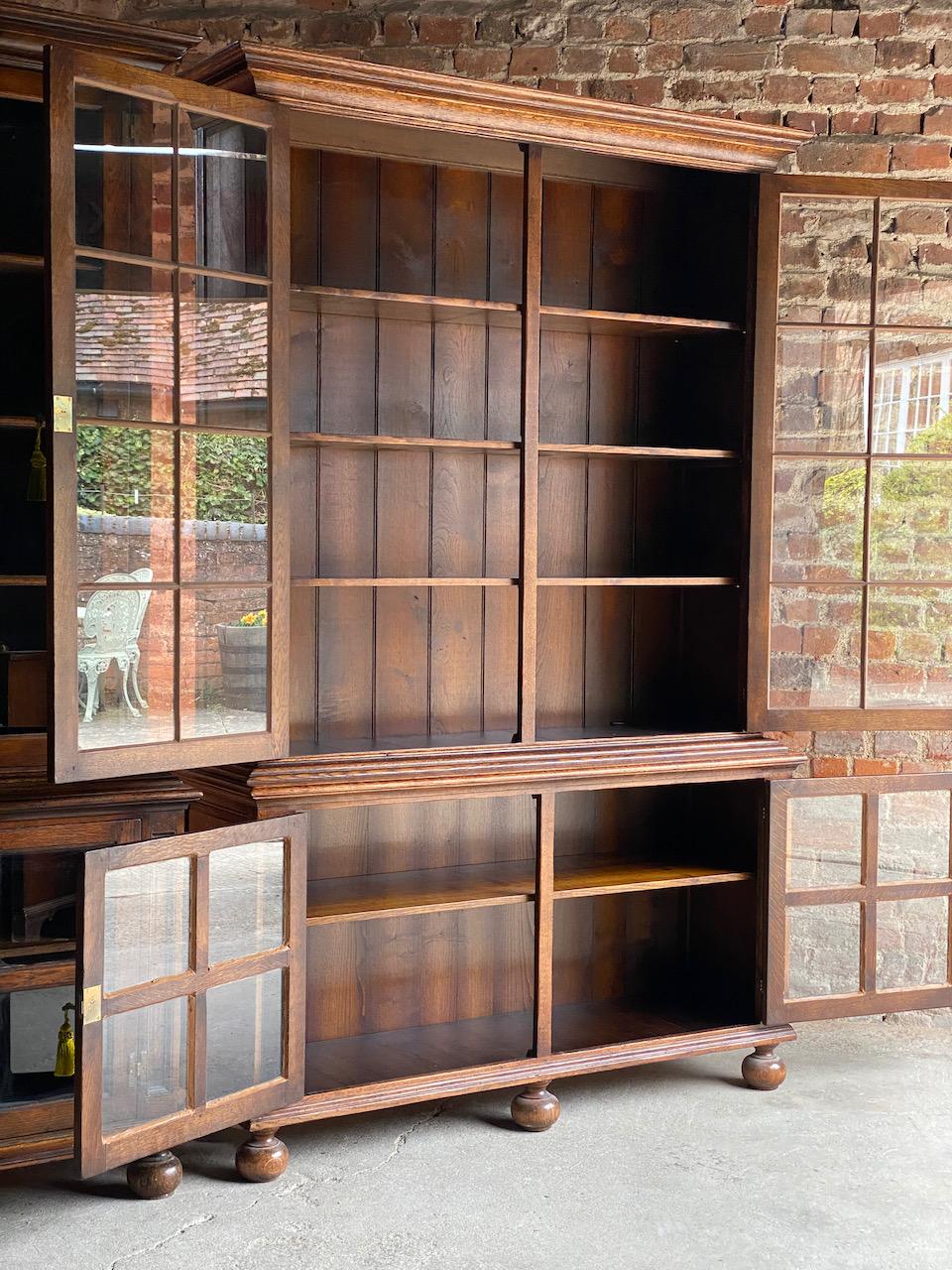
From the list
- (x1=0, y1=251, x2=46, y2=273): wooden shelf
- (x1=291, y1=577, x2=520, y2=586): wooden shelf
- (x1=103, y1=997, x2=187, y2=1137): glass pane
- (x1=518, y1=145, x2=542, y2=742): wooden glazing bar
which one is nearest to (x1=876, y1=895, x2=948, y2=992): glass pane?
(x1=518, y1=145, x2=542, y2=742): wooden glazing bar

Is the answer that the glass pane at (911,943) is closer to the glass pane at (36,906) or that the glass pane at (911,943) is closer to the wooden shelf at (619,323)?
the wooden shelf at (619,323)

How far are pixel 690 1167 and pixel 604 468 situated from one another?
6.68 feet

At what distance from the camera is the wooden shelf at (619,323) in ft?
12.3

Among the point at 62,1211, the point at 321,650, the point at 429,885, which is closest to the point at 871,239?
the point at 321,650

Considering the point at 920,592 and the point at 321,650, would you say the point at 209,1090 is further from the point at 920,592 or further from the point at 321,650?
the point at 920,592

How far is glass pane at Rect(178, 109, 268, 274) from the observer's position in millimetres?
3070

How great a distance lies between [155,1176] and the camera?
3.22 metres

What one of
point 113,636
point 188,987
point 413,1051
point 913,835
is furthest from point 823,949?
point 113,636

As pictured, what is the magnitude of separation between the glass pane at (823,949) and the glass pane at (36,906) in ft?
6.69

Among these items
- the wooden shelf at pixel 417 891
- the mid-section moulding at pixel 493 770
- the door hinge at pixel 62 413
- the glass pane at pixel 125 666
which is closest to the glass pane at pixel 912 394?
the mid-section moulding at pixel 493 770

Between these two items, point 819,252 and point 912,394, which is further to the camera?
point 912,394

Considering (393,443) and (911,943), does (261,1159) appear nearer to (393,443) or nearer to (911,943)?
(393,443)

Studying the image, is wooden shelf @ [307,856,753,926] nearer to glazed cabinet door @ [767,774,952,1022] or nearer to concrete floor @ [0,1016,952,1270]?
glazed cabinet door @ [767,774,952,1022]

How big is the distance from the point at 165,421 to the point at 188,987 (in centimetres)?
132
